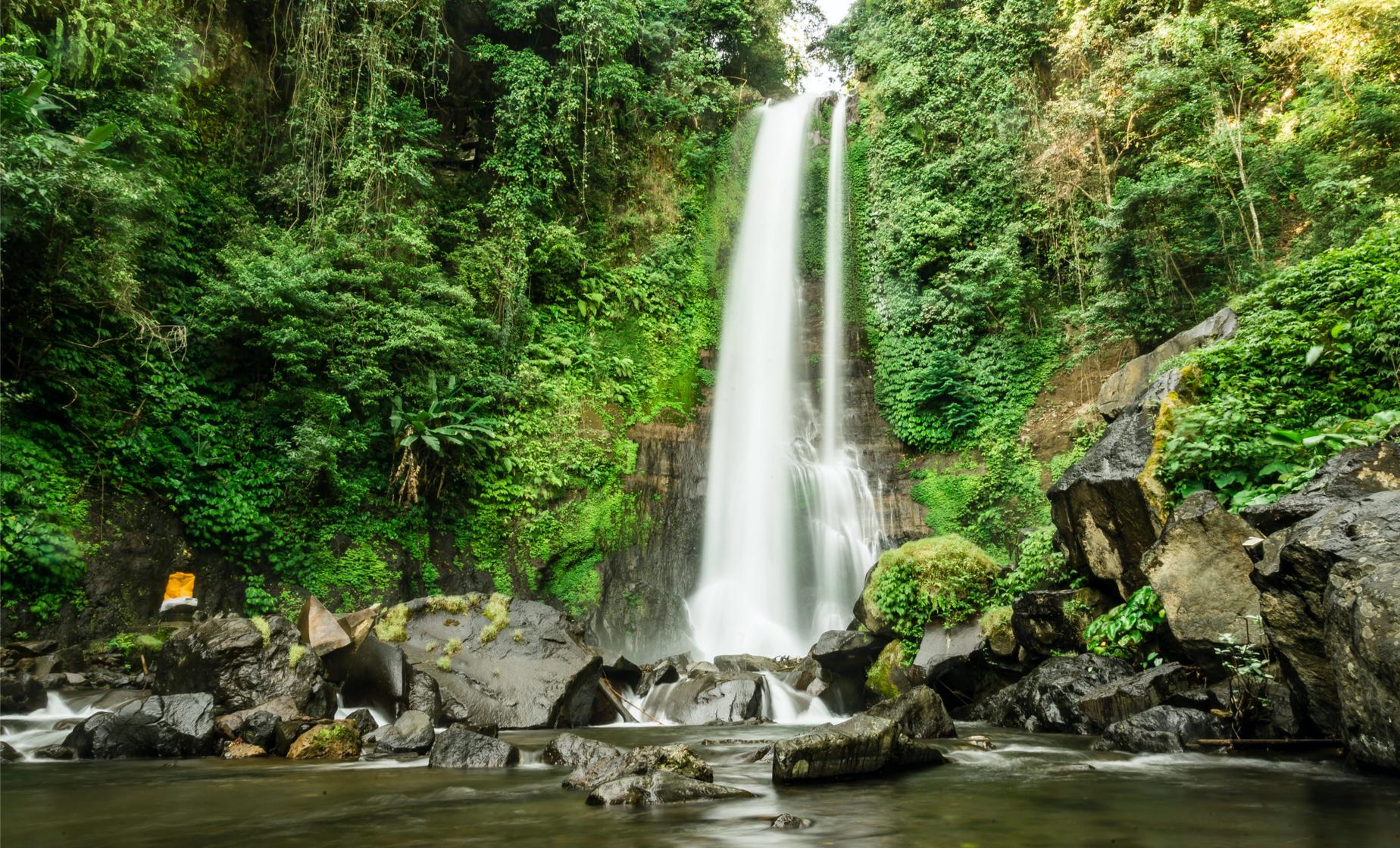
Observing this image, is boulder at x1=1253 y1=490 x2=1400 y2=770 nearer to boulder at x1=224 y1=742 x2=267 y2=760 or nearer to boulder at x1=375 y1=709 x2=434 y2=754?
boulder at x1=375 y1=709 x2=434 y2=754

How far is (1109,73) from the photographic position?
16500mm

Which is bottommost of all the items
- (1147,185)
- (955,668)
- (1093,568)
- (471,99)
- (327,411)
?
(955,668)

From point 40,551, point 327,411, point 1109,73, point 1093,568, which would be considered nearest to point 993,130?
point 1109,73

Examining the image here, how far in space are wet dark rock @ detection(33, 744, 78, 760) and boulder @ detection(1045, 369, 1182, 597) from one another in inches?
420

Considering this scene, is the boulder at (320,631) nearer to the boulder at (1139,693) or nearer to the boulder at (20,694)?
the boulder at (20,694)

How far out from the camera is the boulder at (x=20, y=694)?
823 centimetres

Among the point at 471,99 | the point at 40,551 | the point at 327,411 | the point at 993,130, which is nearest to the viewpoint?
the point at 40,551

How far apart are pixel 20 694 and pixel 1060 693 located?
11.4 m

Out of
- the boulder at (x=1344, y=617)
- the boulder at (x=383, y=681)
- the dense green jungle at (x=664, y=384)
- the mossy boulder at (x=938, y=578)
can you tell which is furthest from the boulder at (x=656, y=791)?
the mossy boulder at (x=938, y=578)

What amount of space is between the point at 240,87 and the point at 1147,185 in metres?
18.1

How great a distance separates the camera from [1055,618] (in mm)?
9062

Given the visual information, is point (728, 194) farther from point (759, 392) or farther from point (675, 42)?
point (759, 392)

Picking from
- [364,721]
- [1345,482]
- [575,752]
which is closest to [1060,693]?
[1345,482]

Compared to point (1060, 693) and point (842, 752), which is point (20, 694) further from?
point (1060, 693)
